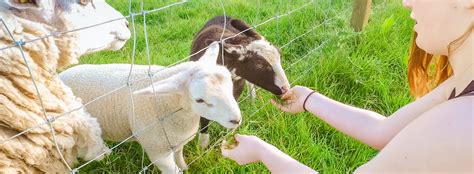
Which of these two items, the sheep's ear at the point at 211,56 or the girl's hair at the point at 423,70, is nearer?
the girl's hair at the point at 423,70

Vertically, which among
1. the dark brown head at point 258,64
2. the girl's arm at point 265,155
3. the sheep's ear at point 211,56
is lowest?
the dark brown head at point 258,64

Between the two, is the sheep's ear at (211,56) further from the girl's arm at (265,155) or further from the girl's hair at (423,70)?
the girl's hair at (423,70)

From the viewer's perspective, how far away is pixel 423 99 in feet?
4.58

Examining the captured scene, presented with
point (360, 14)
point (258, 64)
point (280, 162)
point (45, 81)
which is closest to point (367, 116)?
point (280, 162)

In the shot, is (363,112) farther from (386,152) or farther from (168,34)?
(168,34)

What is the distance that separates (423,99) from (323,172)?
0.74m

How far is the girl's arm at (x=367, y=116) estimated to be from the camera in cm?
139

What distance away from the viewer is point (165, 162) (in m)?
1.94

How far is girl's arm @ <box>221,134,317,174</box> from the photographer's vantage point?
1270 mm

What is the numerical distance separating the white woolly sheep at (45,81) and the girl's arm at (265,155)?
2.27 feet

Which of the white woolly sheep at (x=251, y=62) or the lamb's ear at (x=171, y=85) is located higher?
the lamb's ear at (x=171, y=85)

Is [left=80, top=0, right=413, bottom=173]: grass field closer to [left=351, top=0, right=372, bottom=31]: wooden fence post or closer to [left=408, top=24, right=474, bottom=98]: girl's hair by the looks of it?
[left=351, top=0, right=372, bottom=31]: wooden fence post

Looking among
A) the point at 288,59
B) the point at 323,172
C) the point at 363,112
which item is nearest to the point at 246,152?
the point at 363,112

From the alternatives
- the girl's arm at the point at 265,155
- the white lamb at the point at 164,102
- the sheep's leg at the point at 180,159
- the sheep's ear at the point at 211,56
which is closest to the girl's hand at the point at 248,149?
the girl's arm at the point at 265,155
